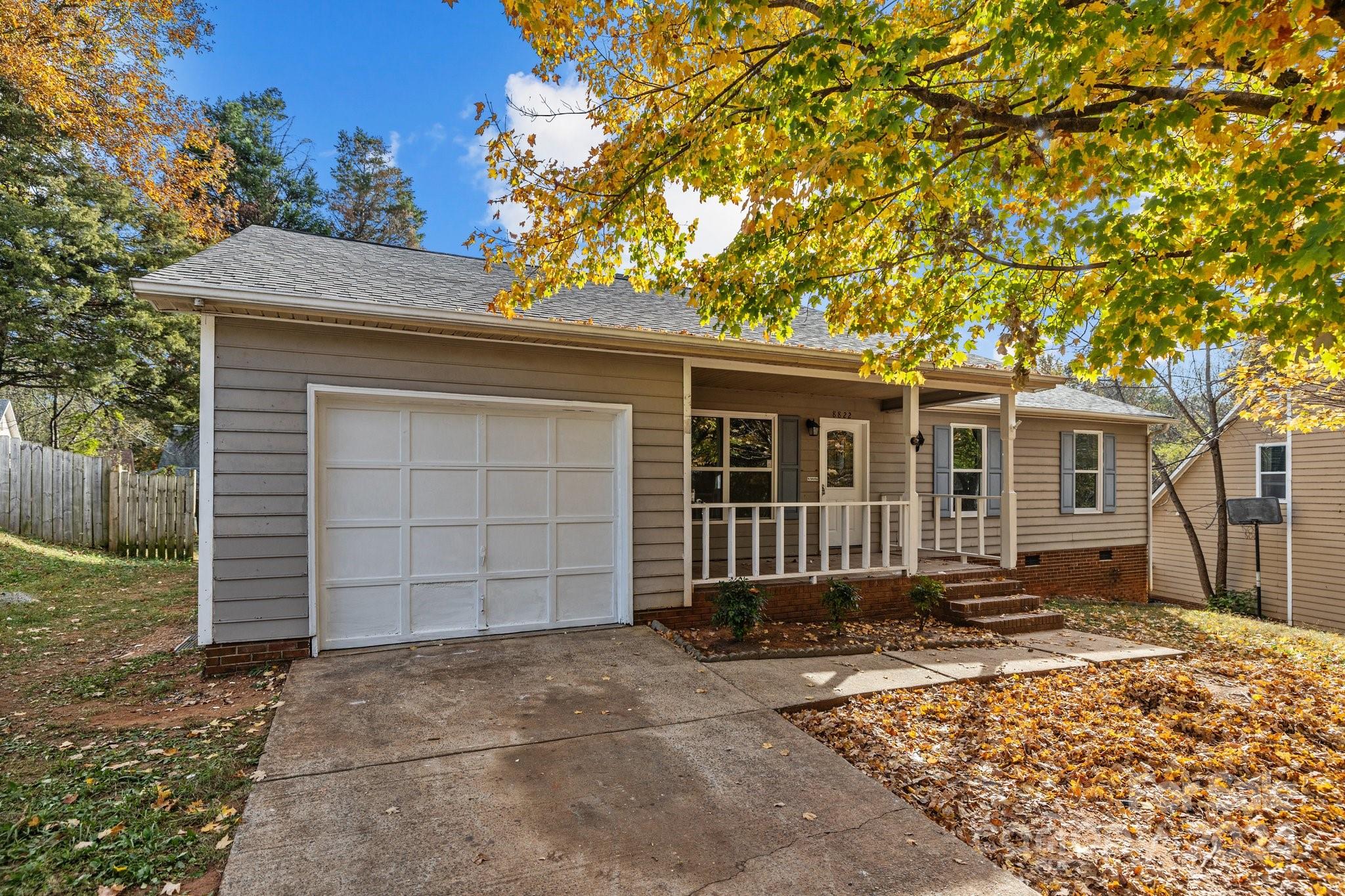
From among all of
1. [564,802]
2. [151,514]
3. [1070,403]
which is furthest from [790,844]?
[151,514]

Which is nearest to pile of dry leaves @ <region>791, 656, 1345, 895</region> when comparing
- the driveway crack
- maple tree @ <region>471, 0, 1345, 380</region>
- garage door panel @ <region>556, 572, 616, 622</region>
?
the driveway crack

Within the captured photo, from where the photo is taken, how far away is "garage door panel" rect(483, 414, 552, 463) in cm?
603

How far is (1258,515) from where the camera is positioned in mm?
12891

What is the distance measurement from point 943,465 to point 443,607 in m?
8.15

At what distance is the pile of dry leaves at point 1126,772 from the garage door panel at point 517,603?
112 inches

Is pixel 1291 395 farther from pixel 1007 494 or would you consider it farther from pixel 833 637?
pixel 833 637

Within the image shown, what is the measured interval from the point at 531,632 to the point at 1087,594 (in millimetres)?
10908

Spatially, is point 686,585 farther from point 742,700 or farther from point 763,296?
point 763,296

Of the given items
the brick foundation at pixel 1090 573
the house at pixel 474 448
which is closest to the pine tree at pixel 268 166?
the house at pixel 474 448

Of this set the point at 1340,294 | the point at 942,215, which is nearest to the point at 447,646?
the point at 942,215

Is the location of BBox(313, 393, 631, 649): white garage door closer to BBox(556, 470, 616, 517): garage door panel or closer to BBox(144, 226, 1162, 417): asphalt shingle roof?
BBox(556, 470, 616, 517): garage door panel

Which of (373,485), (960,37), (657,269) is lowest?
(373,485)

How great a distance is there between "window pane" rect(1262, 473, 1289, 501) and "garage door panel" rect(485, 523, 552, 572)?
15.2 meters

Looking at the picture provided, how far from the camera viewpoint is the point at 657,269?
656 centimetres
